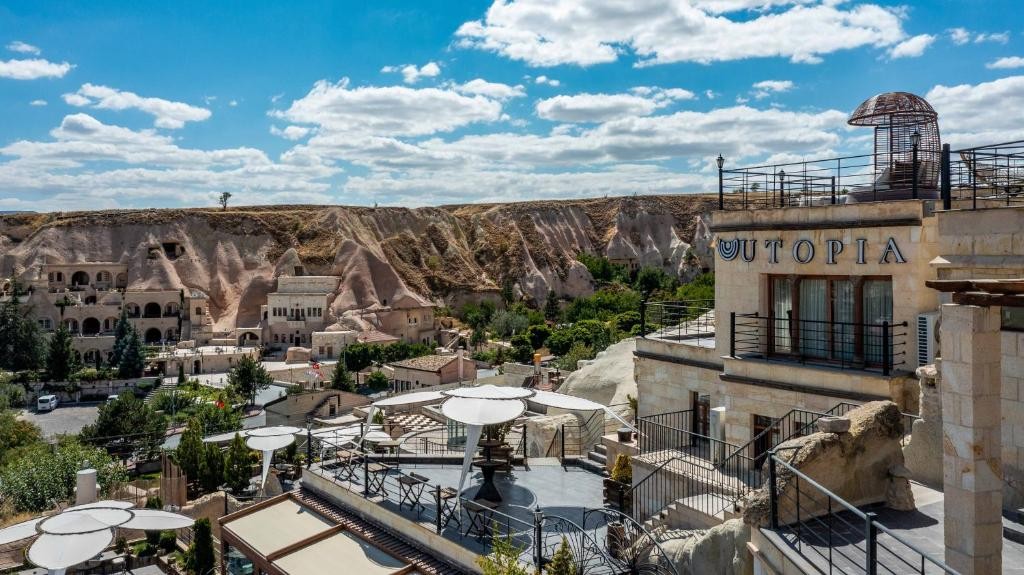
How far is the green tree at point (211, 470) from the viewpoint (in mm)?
29984

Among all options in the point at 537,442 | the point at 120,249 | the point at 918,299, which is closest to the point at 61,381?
the point at 120,249

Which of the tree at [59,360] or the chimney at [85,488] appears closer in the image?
the chimney at [85,488]

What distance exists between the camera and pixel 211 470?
98.5 ft

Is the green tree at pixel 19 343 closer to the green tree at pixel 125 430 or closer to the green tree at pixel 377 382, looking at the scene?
the green tree at pixel 125 430

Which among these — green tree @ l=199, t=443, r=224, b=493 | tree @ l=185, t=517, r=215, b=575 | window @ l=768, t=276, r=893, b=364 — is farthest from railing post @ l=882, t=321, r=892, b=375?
green tree @ l=199, t=443, r=224, b=493

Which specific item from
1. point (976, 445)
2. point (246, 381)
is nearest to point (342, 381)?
point (246, 381)

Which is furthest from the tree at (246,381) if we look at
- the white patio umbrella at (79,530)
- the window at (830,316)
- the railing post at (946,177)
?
the railing post at (946,177)

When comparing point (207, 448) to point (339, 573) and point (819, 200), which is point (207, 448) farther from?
point (819, 200)

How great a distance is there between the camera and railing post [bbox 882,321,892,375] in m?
11.0

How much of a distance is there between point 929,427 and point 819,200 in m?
8.85

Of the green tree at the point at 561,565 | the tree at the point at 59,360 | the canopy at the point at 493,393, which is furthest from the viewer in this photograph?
the tree at the point at 59,360

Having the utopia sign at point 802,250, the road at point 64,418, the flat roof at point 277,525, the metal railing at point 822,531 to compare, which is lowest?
the road at point 64,418

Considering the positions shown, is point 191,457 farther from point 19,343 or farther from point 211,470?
point 19,343

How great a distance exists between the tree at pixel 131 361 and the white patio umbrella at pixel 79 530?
1850 inches
